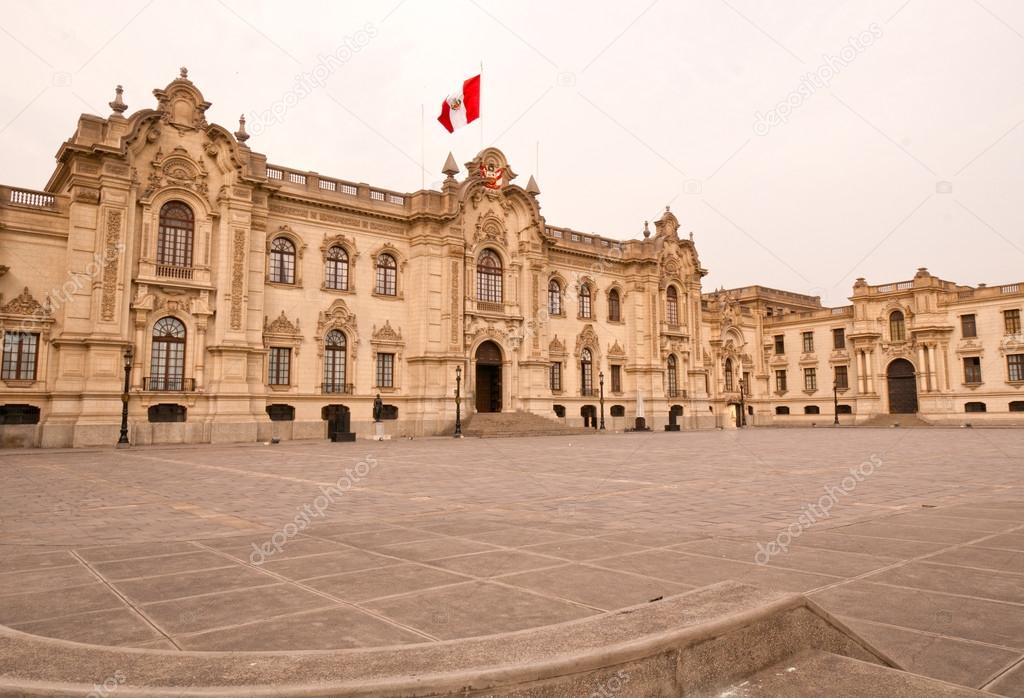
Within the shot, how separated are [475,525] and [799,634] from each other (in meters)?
4.75

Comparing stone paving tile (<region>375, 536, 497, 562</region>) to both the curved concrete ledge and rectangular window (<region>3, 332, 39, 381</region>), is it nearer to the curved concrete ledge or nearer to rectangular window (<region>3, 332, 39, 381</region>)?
the curved concrete ledge

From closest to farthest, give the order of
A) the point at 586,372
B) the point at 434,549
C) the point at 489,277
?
the point at 434,549 → the point at 489,277 → the point at 586,372

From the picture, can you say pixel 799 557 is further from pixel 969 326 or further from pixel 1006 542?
pixel 969 326

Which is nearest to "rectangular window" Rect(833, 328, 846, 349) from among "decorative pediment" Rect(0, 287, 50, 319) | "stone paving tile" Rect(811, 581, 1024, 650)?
"decorative pediment" Rect(0, 287, 50, 319)

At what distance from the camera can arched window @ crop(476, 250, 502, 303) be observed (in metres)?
39.3

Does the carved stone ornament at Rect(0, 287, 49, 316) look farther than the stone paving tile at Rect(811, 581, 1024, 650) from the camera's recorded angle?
Yes

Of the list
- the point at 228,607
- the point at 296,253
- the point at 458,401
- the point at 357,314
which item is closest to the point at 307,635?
the point at 228,607

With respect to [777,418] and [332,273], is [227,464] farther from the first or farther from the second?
[777,418]

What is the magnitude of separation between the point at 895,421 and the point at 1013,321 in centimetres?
1009

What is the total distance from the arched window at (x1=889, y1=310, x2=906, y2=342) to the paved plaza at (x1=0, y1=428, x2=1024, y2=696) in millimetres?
44360

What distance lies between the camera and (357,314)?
3516 centimetres

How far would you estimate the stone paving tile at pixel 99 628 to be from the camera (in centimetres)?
366

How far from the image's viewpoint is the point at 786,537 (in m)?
6.80

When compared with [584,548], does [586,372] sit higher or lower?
higher
